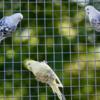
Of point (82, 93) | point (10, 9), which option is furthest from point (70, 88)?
point (10, 9)

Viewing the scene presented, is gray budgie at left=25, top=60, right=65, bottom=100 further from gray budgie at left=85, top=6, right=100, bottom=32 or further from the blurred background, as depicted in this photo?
gray budgie at left=85, top=6, right=100, bottom=32

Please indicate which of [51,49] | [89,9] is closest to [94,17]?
[89,9]

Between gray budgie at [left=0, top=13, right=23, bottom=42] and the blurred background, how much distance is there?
0.14ft

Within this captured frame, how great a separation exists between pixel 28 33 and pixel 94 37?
9.1 inches

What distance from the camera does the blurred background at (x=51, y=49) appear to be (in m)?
1.48

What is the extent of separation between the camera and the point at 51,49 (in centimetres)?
152

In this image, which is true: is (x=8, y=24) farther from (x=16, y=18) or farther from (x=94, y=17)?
(x=94, y=17)

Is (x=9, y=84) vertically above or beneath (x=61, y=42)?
beneath

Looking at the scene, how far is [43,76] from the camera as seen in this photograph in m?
1.41

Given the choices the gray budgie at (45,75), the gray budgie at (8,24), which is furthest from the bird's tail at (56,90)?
the gray budgie at (8,24)

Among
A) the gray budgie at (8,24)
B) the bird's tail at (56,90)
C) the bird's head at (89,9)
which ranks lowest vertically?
the bird's tail at (56,90)

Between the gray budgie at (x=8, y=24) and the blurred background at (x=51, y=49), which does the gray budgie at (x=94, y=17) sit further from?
the gray budgie at (x=8, y=24)

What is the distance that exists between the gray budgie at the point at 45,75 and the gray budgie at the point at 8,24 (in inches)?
4.9

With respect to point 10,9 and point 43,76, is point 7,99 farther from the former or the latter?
point 10,9
